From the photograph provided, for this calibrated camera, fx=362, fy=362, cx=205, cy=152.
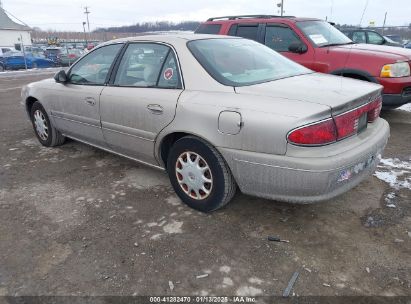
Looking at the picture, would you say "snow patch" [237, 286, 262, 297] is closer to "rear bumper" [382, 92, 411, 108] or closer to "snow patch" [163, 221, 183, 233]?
"snow patch" [163, 221, 183, 233]

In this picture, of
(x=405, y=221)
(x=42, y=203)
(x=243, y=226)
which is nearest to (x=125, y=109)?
(x=42, y=203)

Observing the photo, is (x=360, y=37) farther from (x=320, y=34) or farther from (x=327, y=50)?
(x=327, y=50)

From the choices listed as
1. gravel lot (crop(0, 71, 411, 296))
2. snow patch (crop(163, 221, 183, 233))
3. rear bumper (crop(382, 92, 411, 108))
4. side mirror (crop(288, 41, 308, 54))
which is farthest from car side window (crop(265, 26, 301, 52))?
snow patch (crop(163, 221, 183, 233))

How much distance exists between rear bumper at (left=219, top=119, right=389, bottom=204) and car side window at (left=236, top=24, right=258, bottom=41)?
448 centimetres

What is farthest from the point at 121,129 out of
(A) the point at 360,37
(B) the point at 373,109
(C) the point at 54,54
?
(C) the point at 54,54

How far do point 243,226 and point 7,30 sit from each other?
174 feet

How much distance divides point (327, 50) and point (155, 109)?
3921 millimetres

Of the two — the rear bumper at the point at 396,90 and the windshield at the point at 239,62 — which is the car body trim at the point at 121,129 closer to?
the windshield at the point at 239,62

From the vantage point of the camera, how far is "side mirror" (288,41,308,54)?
621 centimetres

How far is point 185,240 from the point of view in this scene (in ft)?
9.53

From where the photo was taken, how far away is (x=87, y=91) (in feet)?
13.5

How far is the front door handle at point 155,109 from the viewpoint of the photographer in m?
3.29

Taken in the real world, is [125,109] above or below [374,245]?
above

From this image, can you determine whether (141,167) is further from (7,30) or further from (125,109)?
(7,30)
